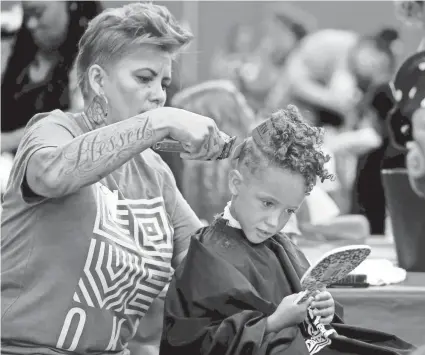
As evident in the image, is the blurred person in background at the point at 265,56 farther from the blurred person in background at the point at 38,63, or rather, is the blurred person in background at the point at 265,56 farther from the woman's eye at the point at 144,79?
the woman's eye at the point at 144,79

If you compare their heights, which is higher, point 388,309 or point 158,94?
point 158,94

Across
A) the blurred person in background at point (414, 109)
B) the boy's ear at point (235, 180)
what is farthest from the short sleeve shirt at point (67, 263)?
the blurred person in background at point (414, 109)

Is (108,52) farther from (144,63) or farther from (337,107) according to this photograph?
(337,107)

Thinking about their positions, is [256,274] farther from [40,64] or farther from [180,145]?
[40,64]

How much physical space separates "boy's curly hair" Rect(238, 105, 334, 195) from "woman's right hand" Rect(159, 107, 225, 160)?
9.3 inches

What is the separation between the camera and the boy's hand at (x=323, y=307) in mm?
1684

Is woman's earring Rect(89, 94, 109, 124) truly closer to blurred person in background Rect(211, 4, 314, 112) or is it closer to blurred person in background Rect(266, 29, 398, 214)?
blurred person in background Rect(266, 29, 398, 214)

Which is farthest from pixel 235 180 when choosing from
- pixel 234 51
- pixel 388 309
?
pixel 234 51

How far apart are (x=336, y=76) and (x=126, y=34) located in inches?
205

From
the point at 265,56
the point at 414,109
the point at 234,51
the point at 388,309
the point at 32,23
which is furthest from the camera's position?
the point at 234,51

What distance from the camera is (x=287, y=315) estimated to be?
5.25ft

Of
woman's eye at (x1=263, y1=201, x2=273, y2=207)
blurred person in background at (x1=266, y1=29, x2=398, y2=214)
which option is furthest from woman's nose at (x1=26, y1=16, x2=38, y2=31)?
blurred person in background at (x1=266, y1=29, x2=398, y2=214)

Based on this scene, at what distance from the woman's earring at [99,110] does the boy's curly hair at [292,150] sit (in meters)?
0.32

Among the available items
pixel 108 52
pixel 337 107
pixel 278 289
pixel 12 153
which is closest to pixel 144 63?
pixel 108 52
